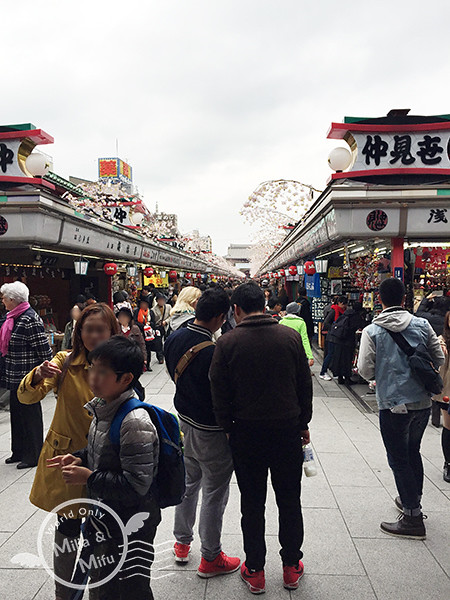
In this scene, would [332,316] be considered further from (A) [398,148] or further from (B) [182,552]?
(B) [182,552]

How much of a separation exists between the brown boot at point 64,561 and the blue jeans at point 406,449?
244 centimetres

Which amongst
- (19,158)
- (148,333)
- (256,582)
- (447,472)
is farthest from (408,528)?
(19,158)

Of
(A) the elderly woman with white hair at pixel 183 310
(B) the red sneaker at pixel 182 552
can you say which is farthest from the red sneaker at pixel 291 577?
(A) the elderly woman with white hair at pixel 183 310

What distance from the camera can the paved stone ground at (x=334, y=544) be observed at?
9.41 ft

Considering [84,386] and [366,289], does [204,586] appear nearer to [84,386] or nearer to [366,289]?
[84,386]

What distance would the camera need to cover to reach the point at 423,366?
11.0ft

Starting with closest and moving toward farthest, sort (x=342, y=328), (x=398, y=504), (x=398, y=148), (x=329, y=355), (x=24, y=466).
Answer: (x=398, y=504)
(x=24, y=466)
(x=398, y=148)
(x=342, y=328)
(x=329, y=355)

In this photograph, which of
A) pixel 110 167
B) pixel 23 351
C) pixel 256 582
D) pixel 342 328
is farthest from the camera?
pixel 110 167

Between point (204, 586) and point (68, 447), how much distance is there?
53.4 inches

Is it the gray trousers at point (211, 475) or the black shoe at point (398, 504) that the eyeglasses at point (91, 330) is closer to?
the gray trousers at point (211, 475)

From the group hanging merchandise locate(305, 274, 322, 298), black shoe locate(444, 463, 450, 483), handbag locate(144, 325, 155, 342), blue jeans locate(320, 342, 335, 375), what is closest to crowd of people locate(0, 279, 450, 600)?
black shoe locate(444, 463, 450, 483)

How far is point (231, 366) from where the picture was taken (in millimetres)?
2785

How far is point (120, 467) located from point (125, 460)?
0.11m

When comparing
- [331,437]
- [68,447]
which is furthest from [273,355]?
[331,437]
